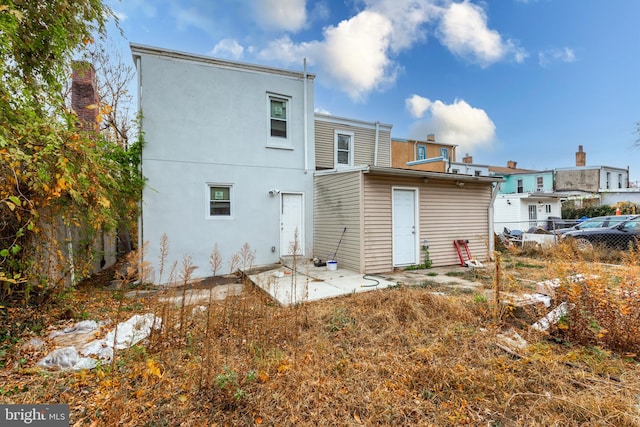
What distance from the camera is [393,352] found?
308cm

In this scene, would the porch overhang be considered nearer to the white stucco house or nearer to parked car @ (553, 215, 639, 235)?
the white stucco house

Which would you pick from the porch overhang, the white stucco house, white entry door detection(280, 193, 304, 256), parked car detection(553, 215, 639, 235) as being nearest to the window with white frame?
the white stucco house

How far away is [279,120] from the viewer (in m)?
8.87

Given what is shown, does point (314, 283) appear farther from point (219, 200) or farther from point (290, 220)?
point (219, 200)

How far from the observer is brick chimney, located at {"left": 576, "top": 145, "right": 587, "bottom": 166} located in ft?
82.9

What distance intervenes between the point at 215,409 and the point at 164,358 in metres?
1.09

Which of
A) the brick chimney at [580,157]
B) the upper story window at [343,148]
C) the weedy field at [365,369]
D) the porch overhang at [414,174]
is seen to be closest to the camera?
the weedy field at [365,369]

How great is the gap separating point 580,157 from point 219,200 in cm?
3205

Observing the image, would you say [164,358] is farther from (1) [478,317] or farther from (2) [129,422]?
(1) [478,317]

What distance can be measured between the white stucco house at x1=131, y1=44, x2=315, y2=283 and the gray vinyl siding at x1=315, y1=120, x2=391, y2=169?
4.62 ft

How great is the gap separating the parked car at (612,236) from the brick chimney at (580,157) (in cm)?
2147

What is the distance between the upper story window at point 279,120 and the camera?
874cm

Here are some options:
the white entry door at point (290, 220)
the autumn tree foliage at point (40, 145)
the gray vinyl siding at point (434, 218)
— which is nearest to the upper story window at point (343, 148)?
the white entry door at point (290, 220)

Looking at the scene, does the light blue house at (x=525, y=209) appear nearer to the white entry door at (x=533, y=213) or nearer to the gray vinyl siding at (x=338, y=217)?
the white entry door at (x=533, y=213)
